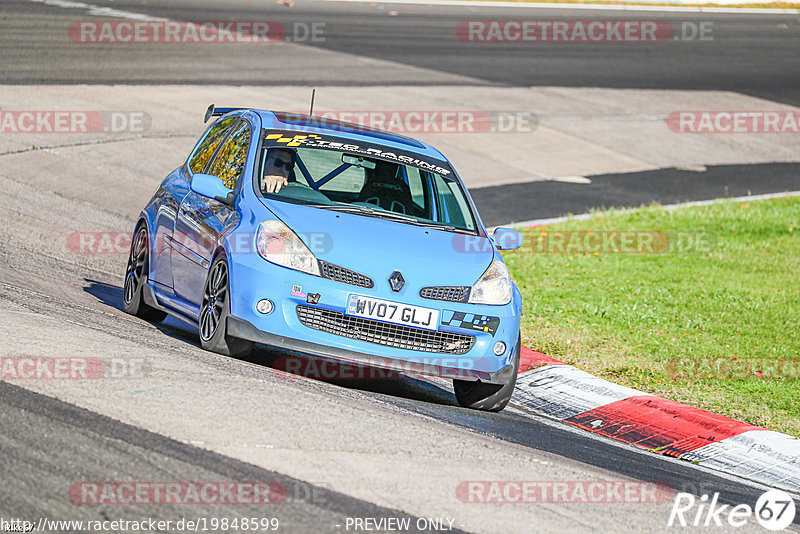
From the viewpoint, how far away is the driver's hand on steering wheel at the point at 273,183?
8.08 m

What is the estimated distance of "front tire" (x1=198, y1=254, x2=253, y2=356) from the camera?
290 inches

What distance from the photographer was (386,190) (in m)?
8.73

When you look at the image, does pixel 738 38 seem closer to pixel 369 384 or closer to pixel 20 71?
pixel 20 71

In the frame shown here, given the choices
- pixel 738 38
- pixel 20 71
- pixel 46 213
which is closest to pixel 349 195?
pixel 46 213

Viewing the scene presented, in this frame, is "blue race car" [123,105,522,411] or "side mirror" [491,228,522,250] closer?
"blue race car" [123,105,522,411]

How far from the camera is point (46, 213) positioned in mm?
12117

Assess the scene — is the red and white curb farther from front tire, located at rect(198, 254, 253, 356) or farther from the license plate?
front tire, located at rect(198, 254, 253, 356)

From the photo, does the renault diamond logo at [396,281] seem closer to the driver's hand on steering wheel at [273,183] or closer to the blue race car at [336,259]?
the blue race car at [336,259]
